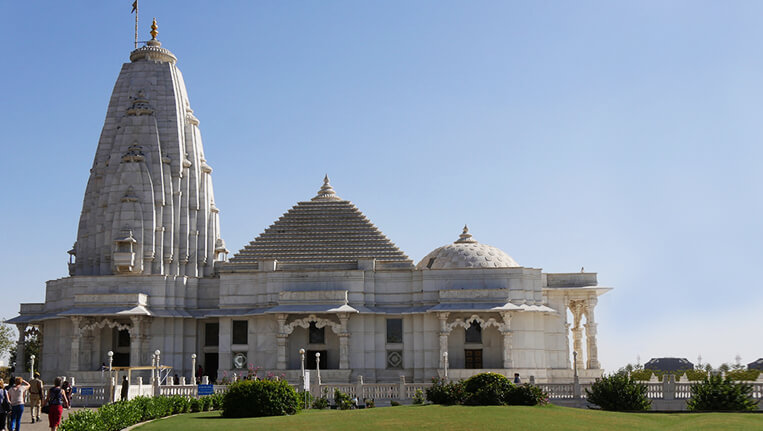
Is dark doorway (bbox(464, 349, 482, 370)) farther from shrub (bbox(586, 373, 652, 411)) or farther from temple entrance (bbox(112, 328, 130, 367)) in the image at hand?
temple entrance (bbox(112, 328, 130, 367))

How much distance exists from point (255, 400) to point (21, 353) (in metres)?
32.6

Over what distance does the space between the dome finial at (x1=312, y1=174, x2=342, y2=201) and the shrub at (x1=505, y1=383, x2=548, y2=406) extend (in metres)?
30.1

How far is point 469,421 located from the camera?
27.0 meters

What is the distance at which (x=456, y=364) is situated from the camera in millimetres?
53406

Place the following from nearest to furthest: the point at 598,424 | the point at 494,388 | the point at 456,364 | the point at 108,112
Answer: the point at 598,424 < the point at 494,388 < the point at 456,364 < the point at 108,112

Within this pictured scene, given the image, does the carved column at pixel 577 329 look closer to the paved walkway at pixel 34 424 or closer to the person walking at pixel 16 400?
the paved walkway at pixel 34 424

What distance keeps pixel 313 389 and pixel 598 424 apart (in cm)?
1471

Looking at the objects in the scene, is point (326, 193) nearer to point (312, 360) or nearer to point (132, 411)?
point (312, 360)

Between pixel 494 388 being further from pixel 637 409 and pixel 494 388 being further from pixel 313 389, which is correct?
pixel 313 389

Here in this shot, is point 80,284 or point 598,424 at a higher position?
point 80,284

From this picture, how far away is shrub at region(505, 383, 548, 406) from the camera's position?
106 ft

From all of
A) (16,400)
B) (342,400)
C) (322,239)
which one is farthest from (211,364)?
(16,400)

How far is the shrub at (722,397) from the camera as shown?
→ 33875mm

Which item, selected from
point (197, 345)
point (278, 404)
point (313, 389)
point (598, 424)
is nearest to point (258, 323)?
point (197, 345)
